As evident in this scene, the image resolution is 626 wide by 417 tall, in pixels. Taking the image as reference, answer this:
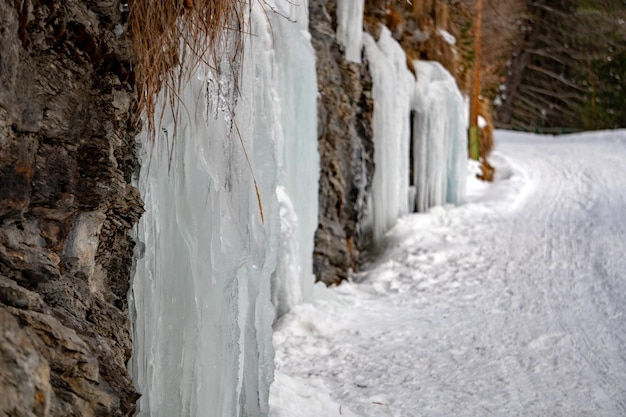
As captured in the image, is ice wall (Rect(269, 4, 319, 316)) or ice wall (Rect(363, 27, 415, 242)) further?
ice wall (Rect(363, 27, 415, 242))

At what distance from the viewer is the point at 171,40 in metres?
2.89

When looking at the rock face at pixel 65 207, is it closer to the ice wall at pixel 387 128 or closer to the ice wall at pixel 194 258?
the ice wall at pixel 194 258

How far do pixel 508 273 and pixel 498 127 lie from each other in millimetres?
15882

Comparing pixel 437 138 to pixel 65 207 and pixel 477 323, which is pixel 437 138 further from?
pixel 65 207

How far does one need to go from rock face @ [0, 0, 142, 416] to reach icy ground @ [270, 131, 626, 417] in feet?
4.53

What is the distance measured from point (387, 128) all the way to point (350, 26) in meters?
1.15

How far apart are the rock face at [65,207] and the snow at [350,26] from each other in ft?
13.5

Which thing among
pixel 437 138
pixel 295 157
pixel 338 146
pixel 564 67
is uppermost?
pixel 564 67

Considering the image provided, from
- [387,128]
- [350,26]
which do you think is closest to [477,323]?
[387,128]

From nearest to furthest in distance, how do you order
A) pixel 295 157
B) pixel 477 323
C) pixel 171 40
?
pixel 171 40, pixel 295 157, pixel 477 323

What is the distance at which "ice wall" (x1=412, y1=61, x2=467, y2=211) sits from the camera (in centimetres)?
854

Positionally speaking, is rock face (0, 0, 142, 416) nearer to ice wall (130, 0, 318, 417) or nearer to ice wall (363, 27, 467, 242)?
ice wall (130, 0, 318, 417)

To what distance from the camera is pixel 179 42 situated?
2.93 metres

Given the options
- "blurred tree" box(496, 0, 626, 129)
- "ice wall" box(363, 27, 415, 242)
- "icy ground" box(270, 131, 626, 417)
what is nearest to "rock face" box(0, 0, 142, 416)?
"icy ground" box(270, 131, 626, 417)
